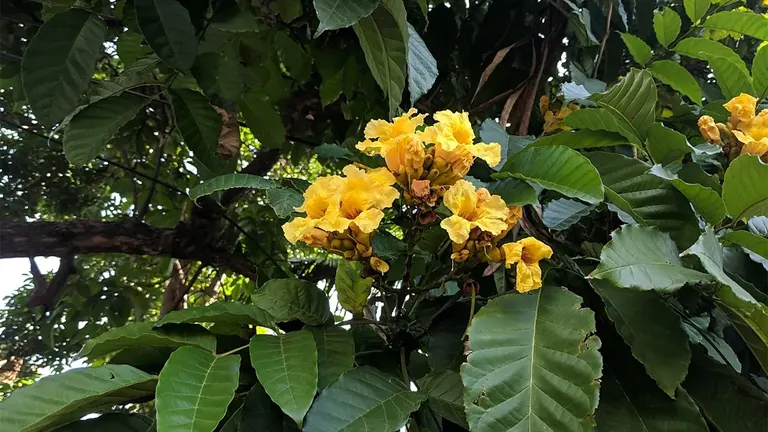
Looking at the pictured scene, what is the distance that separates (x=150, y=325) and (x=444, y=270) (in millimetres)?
324

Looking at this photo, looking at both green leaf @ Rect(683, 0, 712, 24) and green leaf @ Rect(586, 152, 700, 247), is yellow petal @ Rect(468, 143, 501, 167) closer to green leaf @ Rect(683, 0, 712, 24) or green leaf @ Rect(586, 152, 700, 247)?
green leaf @ Rect(586, 152, 700, 247)

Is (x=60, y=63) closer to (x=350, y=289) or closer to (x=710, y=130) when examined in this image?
(x=350, y=289)

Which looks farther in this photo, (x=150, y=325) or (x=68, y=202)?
(x=68, y=202)

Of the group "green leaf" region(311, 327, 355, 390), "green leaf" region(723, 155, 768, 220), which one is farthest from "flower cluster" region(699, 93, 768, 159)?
"green leaf" region(311, 327, 355, 390)

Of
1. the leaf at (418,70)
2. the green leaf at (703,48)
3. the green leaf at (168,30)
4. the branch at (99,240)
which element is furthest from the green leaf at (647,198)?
the branch at (99,240)

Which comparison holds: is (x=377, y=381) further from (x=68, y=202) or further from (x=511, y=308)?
(x=68, y=202)

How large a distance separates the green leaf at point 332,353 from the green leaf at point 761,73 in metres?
0.57

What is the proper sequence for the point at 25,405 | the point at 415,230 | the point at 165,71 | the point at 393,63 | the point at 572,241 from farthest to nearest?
the point at 165,71 → the point at 572,241 → the point at 393,63 → the point at 415,230 → the point at 25,405

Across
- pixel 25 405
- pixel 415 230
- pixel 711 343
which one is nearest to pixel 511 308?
pixel 415 230

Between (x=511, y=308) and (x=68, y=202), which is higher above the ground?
(x=511, y=308)

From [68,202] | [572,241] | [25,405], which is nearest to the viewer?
[25,405]

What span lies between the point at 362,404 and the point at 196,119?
1.80 feet

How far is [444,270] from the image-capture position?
640 mm

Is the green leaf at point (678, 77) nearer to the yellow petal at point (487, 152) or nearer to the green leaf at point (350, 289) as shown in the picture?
the yellow petal at point (487, 152)
